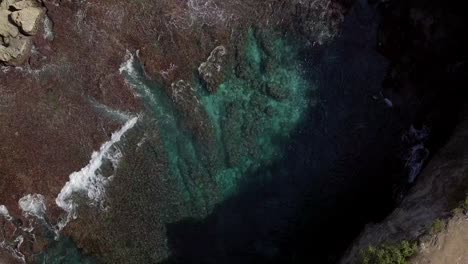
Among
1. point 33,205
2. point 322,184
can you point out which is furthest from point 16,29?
point 322,184

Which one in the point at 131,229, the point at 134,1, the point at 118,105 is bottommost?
the point at 131,229

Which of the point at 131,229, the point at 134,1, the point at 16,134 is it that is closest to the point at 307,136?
the point at 131,229

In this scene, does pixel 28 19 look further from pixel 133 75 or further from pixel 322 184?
pixel 322 184

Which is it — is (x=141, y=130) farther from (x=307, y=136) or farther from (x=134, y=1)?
(x=307, y=136)

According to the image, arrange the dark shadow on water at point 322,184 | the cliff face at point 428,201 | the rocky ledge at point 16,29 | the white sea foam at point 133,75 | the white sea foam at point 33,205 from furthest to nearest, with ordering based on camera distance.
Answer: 1. the white sea foam at point 133,75
2. the rocky ledge at point 16,29
3. the white sea foam at point 33,205
4. the dark shadow on water at point 322,184
5. the cliff face at point 428,201

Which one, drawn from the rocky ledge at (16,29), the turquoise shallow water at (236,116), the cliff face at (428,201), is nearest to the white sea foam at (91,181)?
the turquoise shallow water at (236,116)

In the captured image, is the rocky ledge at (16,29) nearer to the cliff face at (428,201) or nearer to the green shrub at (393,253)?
the cliff face at (428,201)

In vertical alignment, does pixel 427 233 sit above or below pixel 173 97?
below
